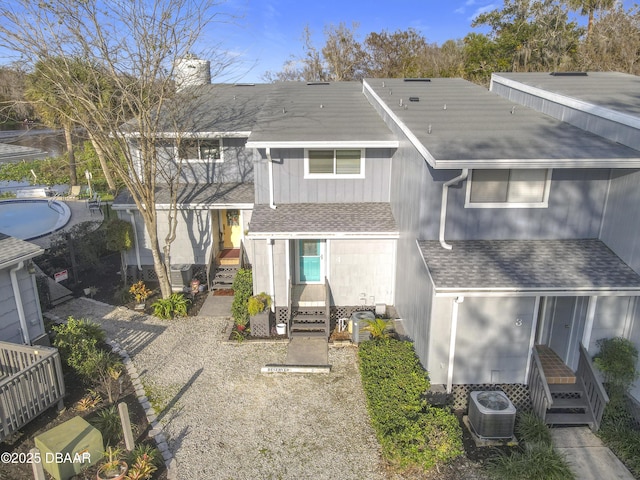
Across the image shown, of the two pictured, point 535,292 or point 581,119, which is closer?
point 535,292

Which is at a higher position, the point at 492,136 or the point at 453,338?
the point at 492,136

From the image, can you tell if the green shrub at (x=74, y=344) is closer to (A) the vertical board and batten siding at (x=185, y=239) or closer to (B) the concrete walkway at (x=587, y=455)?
(A) the vertical board and batten siding at (x=185, y=239)

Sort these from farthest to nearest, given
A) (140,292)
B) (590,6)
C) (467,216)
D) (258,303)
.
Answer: (590,6), (140,292), (258,303), (467,216)

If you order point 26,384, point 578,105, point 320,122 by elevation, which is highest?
point 578,105

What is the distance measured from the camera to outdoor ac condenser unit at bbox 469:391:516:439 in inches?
323

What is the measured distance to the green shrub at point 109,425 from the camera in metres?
8.27

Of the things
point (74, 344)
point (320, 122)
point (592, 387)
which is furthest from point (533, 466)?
point (320, 122)

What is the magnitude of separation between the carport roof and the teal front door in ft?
13.7

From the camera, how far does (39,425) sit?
8.69 m

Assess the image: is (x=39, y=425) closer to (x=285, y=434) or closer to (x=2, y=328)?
(x=2, y=328)

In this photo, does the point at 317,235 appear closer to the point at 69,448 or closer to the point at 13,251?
the point at 69,448

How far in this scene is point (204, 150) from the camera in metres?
16.2

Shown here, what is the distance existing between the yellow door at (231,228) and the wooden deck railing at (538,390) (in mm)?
10825

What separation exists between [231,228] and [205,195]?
1714 millimetres
